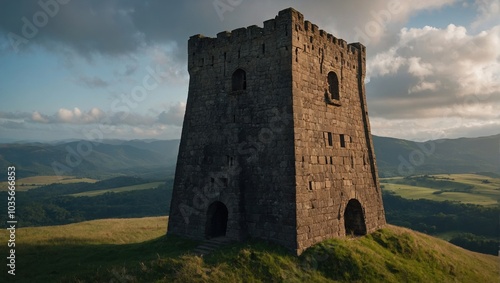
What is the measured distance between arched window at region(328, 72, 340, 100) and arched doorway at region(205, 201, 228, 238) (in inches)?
397

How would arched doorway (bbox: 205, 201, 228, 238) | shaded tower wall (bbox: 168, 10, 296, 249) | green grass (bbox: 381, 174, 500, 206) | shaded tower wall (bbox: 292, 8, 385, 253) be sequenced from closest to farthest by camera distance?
shaded tower wall (bbox: 168, 10, 296, 249), shaded tower wall (bbox: 292, 8, 385, 253), arched doorway (bbox: 205, 201, 228, 238), green grass (bbox: 381, 174, 500, 206)

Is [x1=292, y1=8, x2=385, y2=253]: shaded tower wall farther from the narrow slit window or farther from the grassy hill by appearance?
the grassy hill

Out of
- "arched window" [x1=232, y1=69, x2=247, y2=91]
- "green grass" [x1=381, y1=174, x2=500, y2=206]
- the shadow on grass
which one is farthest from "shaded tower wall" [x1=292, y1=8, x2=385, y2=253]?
"green grass" [x1=381, y1=174, x2=500, y2=206]

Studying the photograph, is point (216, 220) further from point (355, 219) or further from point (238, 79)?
point (355, 219)

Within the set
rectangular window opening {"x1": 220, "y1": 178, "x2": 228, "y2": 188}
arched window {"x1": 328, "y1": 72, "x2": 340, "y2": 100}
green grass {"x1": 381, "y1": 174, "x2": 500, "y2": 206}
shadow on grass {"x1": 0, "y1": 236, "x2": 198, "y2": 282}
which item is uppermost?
arched window {"x1": 328, "y1": 72, "x2": 340, "y2": 100}

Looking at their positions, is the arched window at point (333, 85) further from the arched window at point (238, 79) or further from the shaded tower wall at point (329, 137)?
the arched window at point (238, 79)

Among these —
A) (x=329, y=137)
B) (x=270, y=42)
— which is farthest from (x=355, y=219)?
(x=270, y=42)

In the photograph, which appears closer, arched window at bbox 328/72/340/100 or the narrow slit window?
the narrow slit window

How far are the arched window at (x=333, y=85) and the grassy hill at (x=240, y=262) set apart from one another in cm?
904

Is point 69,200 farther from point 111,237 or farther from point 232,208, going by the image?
point 232,208

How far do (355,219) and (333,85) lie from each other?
887 cm

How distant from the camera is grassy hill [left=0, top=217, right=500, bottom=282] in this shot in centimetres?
1350

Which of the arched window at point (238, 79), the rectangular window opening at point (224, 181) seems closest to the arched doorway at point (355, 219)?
the rectangular window opening at point (224, 181)

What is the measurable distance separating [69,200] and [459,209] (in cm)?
13005
